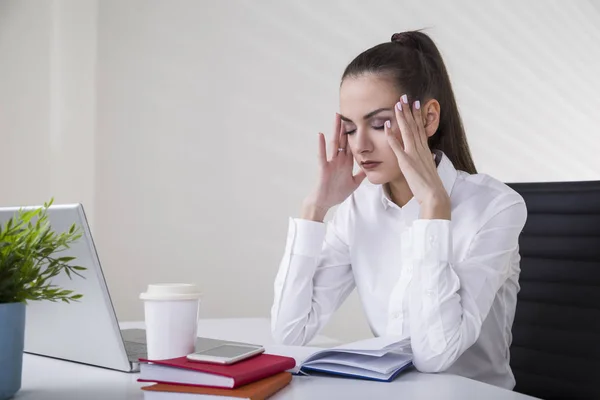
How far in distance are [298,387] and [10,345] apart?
1.19 feet

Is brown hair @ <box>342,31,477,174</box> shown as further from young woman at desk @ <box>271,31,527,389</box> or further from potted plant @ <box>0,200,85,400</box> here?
potted plant @ <box>0,200,85,400</box>

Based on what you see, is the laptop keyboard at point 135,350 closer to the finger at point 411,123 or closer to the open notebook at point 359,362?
the open notebook at point 359,362

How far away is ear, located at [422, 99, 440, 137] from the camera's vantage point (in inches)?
59.6

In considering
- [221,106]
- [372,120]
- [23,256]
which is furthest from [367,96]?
[221,106]

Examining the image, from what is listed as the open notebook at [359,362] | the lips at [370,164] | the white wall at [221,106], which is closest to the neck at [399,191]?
the lips at [370,164]

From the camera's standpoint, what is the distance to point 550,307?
1522 millimetres

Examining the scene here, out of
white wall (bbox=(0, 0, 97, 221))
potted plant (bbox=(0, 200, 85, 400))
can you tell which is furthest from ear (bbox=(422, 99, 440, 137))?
white wall (bbox=(0, 0, 97, 221))

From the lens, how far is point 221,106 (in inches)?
119

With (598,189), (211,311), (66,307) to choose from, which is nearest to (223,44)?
(211,311)

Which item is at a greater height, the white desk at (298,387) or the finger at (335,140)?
the finger at (335,140)

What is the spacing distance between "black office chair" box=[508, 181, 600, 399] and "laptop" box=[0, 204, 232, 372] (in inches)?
30.5

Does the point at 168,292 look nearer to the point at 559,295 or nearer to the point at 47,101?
the point at 559,295

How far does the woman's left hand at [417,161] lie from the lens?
1293mm

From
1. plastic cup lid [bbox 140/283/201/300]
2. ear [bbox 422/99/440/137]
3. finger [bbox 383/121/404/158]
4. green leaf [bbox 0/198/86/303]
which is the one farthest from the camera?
ear [bbox 422/99/440/137]
